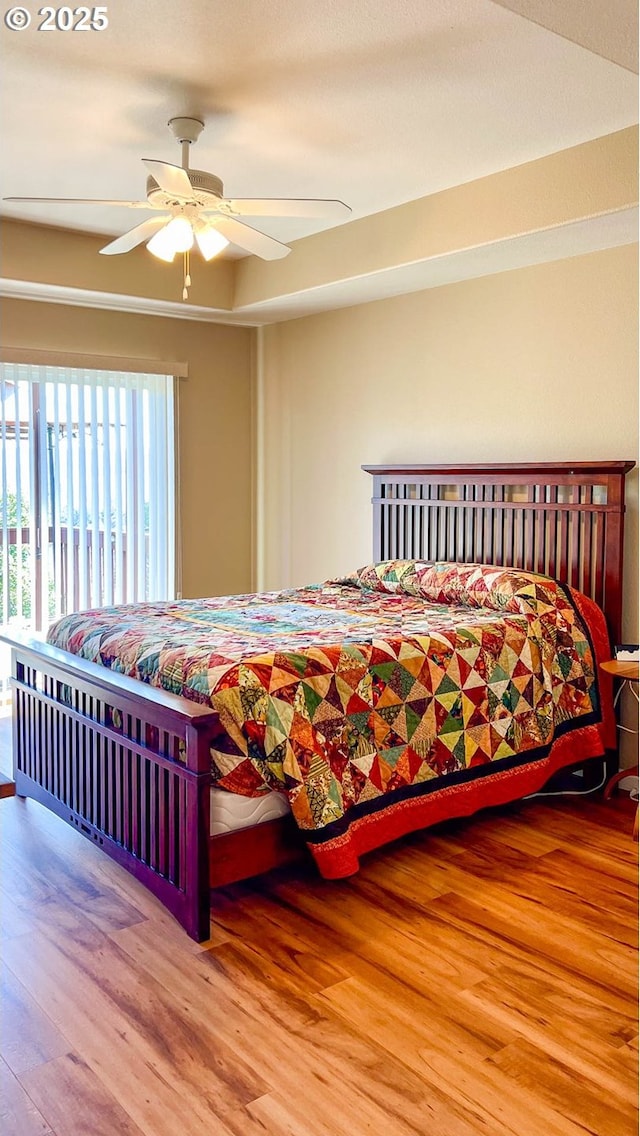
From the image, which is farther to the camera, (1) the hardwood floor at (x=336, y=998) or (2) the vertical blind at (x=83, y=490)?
(2) the vertical blind at (x=83, y=490)

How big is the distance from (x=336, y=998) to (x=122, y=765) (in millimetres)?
1044

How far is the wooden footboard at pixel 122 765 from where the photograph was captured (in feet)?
8.56

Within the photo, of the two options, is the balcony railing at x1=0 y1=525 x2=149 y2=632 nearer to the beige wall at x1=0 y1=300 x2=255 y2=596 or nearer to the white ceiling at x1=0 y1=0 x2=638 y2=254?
the beige wall at x1=0 y1=300 x2=255 y2=596

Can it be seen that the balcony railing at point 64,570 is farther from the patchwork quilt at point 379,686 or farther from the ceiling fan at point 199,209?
the ceiling fan at point 199,209

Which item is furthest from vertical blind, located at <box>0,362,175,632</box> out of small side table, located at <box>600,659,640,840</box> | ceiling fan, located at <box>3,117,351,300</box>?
small side table, located at <box>600,659,640,840</box>

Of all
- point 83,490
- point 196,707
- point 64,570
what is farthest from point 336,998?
point 83,490

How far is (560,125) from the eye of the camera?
317 cm

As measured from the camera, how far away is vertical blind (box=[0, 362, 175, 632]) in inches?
195

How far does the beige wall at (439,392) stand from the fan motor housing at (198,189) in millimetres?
1739

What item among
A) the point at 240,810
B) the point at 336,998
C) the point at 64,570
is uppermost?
the point at 64,570

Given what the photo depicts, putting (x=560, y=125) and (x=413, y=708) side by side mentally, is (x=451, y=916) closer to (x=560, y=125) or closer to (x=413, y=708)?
(x=413, y=708)

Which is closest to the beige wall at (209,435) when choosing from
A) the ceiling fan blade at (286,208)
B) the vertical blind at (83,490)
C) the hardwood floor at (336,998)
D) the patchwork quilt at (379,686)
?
the vertical blind at (83,490)

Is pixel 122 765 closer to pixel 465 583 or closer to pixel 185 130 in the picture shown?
pixel 465 583

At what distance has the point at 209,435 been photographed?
5746mm
